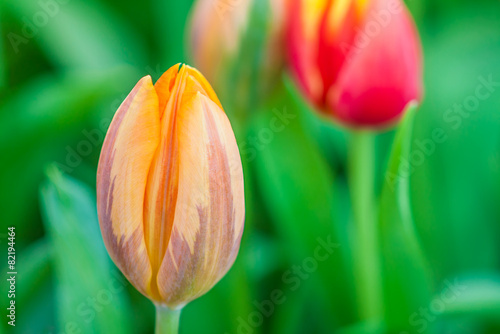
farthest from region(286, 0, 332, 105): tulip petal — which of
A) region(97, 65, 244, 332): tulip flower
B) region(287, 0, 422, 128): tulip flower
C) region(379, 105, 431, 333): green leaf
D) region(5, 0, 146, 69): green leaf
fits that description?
region(5, 0, 146, 69): green leaf

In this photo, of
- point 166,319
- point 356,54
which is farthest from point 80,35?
point 166,319

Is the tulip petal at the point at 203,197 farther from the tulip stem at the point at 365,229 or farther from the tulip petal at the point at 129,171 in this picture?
the tulip stem at the point at 365,229

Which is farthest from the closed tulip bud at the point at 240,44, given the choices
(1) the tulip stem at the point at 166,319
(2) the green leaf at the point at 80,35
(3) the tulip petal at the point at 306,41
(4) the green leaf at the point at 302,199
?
(2) the green leaf at the point at 80,35

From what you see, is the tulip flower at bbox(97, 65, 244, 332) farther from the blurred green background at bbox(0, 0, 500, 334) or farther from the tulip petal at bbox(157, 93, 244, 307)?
the blurred green background at bbox(0, 0, 500, 334)

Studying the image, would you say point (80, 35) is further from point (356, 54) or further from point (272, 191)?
point (356, 54)

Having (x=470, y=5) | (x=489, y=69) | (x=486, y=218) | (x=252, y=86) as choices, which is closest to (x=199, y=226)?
(x=252, y=86)

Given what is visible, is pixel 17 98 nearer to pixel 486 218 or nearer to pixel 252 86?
pixel 252 86

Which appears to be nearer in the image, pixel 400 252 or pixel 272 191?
pixel 400 252
